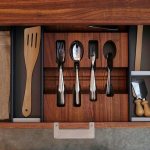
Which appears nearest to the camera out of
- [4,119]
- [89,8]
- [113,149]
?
[89,8]

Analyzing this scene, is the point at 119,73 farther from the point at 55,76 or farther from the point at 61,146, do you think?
the point at 61,146

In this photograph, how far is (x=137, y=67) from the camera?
4.64ft

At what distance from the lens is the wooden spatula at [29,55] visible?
1361 mm

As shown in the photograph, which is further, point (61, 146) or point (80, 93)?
point (61, 146)

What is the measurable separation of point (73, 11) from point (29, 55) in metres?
0.28

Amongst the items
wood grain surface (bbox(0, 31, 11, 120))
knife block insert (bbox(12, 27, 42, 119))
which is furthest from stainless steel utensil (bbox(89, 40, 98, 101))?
wood grain surface (bbox(0, 31, 11, 120))

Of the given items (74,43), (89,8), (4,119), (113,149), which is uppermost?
(89,8)

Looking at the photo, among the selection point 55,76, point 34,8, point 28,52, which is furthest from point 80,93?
point 34,8

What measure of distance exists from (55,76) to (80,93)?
0.15m

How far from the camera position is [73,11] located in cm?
125

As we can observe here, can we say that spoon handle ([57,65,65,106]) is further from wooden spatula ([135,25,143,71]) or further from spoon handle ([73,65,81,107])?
wooden spatula ([135,25,143,71])

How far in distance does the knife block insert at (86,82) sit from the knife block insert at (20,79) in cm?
4

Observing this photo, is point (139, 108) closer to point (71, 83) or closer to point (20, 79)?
point (71, 83)

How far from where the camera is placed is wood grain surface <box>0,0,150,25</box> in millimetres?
1248
